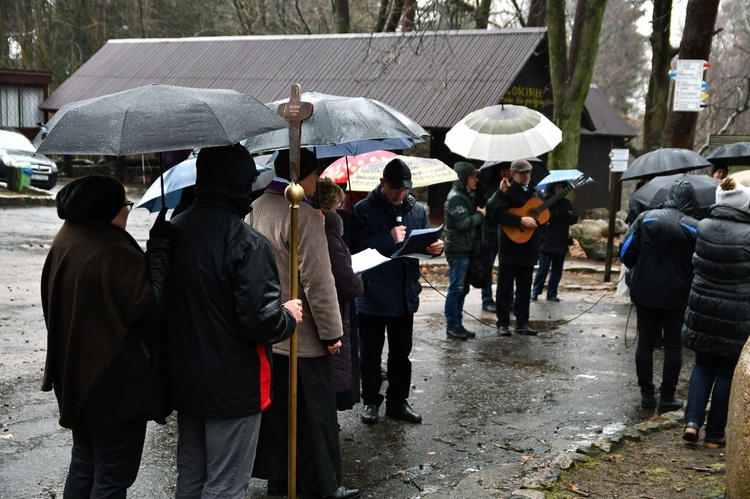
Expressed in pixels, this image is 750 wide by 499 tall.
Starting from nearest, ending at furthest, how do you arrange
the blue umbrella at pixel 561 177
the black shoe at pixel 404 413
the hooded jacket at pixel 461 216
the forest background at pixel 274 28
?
the black shoe at pixel 404 413 < the hooded jacket at pixel 461 216 < the blue umbrella at pixel 561 177 < the forest background at pixel 274 28

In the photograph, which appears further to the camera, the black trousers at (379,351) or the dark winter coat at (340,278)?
the black trousers at (379,351)

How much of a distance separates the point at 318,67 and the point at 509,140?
54.8 feet

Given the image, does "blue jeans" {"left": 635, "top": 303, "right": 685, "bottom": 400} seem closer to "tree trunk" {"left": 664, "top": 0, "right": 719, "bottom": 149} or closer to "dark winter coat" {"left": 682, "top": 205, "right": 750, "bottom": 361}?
"dark winter coat" {"left": 682, "top": 205, "right": 750, "bottom": 361}

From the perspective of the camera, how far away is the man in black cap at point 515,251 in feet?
30.9

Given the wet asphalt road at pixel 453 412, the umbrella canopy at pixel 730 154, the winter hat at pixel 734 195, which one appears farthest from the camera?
the umbrella canopy at pixel 730 154

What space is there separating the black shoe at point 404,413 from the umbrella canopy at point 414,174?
219 centimetres

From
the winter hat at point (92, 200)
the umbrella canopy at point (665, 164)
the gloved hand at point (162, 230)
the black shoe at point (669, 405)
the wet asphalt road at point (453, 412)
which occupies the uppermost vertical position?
the umbrella canopy at point (665, 164)

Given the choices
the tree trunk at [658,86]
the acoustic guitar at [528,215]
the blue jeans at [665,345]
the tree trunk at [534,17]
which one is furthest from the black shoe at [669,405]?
the tree trunk at [534,17]

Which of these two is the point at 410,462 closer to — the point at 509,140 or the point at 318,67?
the point at 509,140

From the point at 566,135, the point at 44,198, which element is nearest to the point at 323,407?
the point at 566,135

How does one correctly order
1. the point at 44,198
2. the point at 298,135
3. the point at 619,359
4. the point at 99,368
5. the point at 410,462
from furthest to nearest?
the point at 44,198 < the point at 619,359 < the point at 410,462 < the point at 298,135 < the point at 99,368

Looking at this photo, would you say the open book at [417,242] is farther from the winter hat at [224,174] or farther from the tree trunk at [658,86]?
the tree trunk at [658,86]

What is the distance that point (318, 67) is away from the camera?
82.2ft

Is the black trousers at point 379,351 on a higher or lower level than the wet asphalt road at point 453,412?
higher
